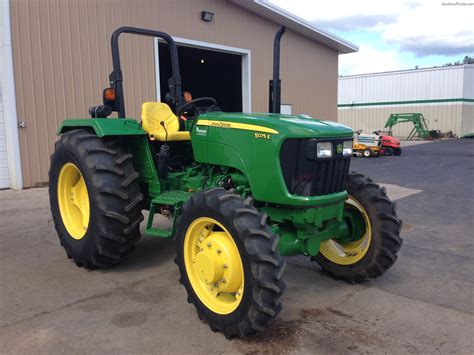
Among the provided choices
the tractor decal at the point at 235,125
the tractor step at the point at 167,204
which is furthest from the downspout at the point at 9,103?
the tractor decal at the point at 235,125

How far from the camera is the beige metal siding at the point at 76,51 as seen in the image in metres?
8.35

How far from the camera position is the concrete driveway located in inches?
112

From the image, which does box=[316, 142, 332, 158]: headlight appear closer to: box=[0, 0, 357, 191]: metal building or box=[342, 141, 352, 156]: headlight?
box=[342, 141, 352, 156]: headlight

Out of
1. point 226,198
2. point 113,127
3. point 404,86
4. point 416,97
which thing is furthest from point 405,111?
point 226,198

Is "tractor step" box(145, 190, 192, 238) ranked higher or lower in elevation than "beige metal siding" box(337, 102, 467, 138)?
lower

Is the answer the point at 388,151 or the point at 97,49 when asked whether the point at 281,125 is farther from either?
the point at 388,151

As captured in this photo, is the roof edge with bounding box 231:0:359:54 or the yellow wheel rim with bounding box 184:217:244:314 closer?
the yellow wheel rim with bounding box 184:217:244:314

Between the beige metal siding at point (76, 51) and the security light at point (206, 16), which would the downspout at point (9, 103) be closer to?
the beige metal siding at point (76, 51)

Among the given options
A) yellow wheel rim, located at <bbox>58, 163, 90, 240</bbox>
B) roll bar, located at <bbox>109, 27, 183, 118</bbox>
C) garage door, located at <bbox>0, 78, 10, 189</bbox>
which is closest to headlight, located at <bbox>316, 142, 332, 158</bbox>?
roll bar, located at <bbox>109, 27, 183, 118</bbox>

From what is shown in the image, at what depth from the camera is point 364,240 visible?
152 inches

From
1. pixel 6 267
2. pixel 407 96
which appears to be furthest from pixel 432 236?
pixel 407 96

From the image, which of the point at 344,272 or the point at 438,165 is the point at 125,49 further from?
the point at 438,165

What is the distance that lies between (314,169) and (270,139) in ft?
1.32

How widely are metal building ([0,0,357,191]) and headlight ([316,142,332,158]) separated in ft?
22.8
